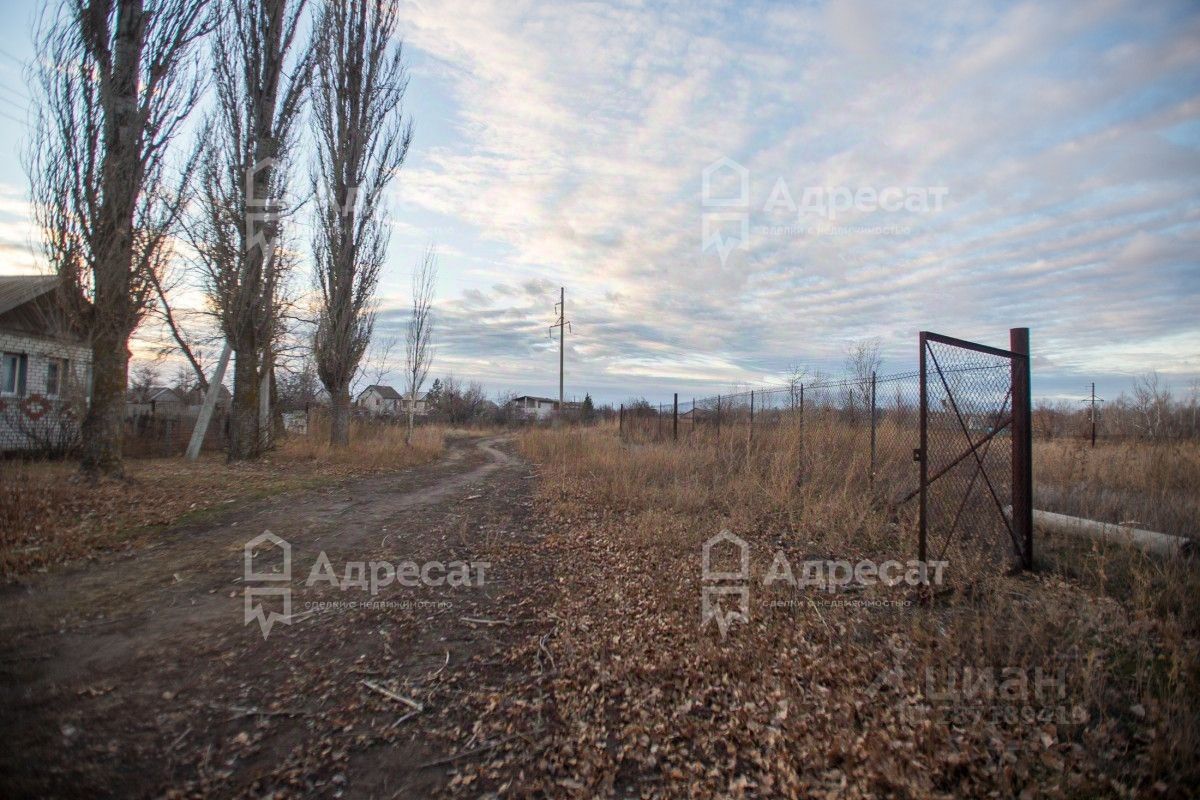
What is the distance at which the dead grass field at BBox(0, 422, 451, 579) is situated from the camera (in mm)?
4895

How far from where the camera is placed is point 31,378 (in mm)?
14383

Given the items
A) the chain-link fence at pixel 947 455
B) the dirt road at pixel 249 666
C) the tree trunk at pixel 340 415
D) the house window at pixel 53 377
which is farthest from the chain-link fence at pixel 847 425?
the house window at pixel 53 377

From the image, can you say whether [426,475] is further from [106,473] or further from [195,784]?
[195,784]

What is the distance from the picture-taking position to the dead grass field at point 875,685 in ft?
8.02

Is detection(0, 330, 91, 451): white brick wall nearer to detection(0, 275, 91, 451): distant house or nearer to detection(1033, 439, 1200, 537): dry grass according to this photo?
detection(0, 275, 91, 451): distant house

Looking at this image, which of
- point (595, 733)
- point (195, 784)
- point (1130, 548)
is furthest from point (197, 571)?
point (1130, 548)

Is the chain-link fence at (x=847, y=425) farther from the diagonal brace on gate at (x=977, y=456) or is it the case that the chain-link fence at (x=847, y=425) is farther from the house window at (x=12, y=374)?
the house window at (x=12, y=374)

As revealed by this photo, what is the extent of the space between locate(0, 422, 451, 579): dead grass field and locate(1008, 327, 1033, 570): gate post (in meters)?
8.99

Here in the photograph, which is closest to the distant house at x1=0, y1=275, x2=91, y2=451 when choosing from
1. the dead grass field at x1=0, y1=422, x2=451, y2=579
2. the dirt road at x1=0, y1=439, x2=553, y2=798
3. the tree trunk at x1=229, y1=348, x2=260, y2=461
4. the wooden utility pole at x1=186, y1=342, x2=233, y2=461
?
the wooden utility pole at x1=186, y1=342, x2=233, y2=461

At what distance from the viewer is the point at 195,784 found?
225 cm

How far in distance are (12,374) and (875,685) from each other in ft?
69.6

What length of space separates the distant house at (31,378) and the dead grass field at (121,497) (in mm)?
2502

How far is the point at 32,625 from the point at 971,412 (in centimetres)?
816

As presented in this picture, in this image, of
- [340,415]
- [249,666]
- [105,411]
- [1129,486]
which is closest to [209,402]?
[340,415]
